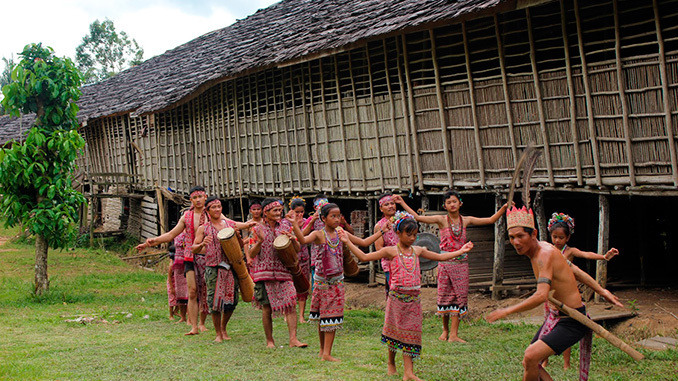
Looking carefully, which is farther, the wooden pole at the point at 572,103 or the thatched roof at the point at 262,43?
the thatched roof at the point at 262,43

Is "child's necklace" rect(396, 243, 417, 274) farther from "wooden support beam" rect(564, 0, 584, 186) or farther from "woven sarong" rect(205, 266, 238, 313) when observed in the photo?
"wooden support beam" rect(564, 0, 584, 186)

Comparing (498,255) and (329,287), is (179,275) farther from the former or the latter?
(498,255)

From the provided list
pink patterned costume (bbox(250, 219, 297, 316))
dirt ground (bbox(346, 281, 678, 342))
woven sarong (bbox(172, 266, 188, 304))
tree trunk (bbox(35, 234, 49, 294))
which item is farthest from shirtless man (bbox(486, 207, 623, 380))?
tree trunk (bbox(35, 234, 49, 294))

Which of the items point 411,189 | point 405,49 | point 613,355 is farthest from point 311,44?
point 613,355

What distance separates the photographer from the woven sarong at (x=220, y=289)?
7.85 m

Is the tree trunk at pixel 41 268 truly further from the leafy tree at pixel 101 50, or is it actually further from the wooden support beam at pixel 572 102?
the leafy tree at pixel 101 50

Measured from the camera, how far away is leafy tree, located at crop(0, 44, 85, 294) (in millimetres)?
11789

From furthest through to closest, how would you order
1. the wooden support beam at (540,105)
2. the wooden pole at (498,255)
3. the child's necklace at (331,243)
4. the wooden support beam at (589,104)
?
the wooden pole at (498,255) < the wooden support beam at (540,105) < the wooden support beam at (589,104) < the child's necklace at (331,243)

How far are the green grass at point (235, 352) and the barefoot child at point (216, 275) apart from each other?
1.14 ft

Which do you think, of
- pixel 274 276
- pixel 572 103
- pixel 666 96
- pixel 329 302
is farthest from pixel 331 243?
pixel 666 96

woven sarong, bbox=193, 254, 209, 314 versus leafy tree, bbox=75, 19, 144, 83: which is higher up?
leafy tree, bbox=75, 19, 144, 83

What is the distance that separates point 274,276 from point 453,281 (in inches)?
92.4

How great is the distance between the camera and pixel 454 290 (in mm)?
7965

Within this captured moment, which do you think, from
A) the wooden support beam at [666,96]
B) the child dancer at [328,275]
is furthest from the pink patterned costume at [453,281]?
the wooden support beam at [666,96]
